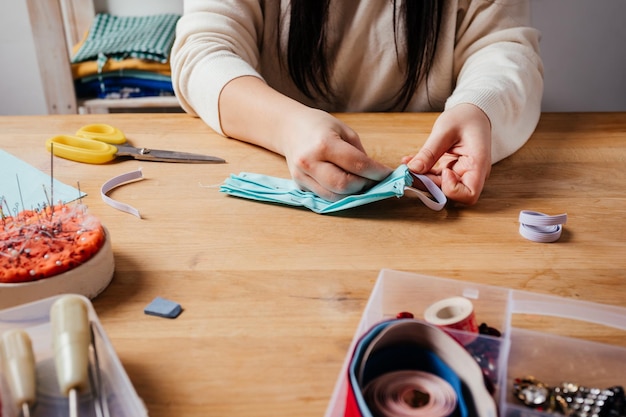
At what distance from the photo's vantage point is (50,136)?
2.77ft

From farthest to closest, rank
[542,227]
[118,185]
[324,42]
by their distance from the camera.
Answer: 1. [324,42]
2. [118,185]
3. [542,227]

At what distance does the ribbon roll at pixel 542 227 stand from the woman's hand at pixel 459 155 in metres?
0.08

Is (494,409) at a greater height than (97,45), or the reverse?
(494,409)

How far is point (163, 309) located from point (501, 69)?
2.06 feet

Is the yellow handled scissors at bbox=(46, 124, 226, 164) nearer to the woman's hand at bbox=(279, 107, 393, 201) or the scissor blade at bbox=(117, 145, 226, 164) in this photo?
the scissor blade at bbox=(117, 145, 226, 164)

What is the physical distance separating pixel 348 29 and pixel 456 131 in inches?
14.2

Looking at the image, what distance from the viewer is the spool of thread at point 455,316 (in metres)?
0.39

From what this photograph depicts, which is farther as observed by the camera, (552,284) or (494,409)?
(552,284)

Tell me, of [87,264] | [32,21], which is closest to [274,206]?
[87,264]

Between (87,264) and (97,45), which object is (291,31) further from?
(97,45)

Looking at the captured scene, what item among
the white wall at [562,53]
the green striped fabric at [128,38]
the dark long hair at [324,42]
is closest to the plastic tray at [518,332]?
the dark long hair at [324,42]

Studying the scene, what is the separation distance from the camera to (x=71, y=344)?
0.37 m

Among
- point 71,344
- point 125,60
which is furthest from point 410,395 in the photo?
point 125,60

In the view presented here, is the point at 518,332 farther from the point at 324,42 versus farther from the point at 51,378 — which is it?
the point at 324,42
